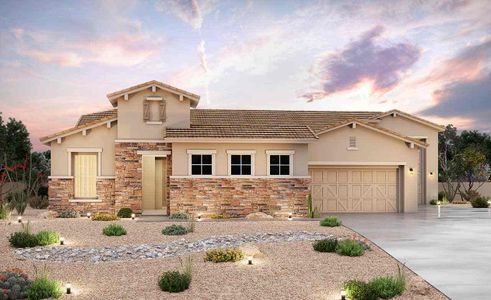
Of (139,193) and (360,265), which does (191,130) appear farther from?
(360,265)

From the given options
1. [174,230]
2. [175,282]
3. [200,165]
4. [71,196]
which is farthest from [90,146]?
[175,282]

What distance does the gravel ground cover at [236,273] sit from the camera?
10.6 meters

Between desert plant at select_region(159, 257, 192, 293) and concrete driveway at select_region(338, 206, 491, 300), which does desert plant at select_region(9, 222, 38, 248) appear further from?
concrete driveway at select_region(338, 206, 491, 300)

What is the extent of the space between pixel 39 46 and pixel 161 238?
43.8 feet

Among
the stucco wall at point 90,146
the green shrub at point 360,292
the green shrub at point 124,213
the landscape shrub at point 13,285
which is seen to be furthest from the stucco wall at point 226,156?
the green shrub at point 360,292

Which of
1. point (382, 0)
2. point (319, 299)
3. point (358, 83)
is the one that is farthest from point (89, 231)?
point (358, 83)

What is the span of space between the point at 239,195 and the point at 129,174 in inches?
205

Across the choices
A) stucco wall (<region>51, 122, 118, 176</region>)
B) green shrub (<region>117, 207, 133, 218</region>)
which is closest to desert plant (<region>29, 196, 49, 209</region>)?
stucco wall (<region>51, 122, 118, 176</region>)

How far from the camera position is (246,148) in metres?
24.5

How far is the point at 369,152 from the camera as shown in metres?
26.8

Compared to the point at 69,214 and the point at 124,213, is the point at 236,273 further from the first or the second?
the point at 69,214

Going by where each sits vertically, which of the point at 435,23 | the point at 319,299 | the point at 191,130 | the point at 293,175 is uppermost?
the point at 435,23

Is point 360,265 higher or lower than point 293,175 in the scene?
lower

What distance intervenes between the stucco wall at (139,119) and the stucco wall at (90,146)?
105cm
